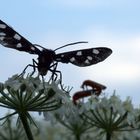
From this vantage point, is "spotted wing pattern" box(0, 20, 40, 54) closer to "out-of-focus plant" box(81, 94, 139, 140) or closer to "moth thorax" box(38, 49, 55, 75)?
"moth thorax" box(38, 49, 55, 75)

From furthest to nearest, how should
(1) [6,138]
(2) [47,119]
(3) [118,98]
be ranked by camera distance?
(1) [6,138]
(3) [118,98]
(2) [47,119]

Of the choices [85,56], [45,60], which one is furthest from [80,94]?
[45,60]

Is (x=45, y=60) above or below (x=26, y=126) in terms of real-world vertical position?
above

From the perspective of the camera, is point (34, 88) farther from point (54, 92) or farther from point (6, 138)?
point (6, 138)

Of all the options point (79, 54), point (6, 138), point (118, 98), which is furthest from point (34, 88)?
point (6, 138)

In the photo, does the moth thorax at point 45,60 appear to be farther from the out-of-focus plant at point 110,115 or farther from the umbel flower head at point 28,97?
the out-of-focus plant at point 110,115

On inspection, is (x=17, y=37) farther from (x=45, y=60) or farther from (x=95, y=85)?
(x=95, y=85)

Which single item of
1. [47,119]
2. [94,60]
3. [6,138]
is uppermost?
[94,60]

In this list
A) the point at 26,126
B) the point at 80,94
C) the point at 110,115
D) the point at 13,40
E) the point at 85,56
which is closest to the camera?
the point at 26,126
